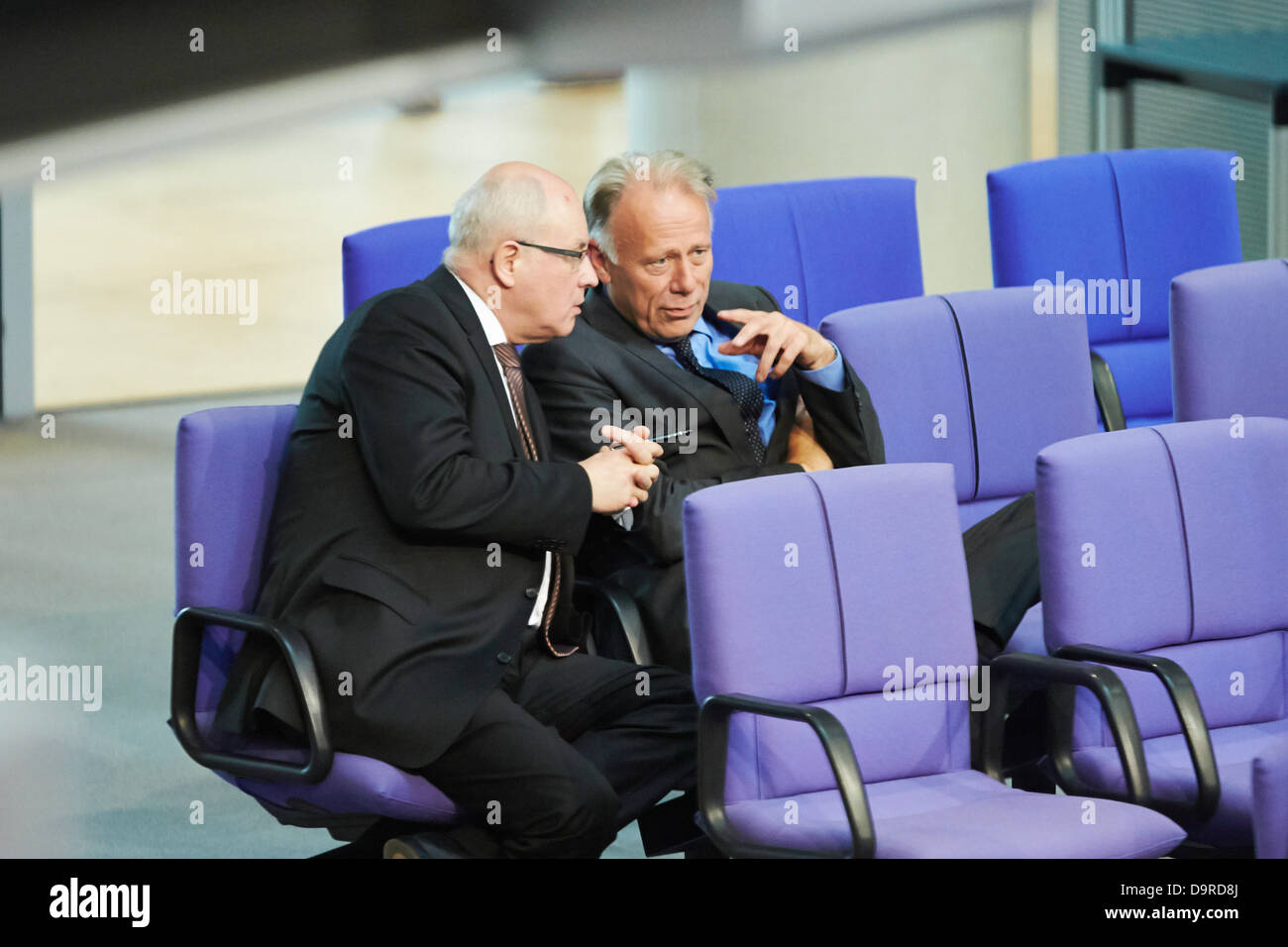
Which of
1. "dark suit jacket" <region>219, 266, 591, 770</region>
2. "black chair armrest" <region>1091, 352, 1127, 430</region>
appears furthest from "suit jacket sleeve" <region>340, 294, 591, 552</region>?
"black chair armrest" <region>1091, 352, 1127, 430</region>

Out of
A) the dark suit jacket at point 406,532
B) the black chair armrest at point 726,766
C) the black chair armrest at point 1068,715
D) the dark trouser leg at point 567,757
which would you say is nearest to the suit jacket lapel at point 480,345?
the dark suit jacket at point 406,532

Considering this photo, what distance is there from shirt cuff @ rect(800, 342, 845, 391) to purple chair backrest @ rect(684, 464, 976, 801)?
0.43 meters

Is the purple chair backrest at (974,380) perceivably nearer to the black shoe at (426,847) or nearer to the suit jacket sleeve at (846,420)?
the suit jacket sleeve at (846,420)

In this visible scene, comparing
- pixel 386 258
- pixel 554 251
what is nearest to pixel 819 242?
pixel 386 258

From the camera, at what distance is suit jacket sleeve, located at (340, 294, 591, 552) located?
2.38 metres

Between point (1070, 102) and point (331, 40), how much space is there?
2686mm

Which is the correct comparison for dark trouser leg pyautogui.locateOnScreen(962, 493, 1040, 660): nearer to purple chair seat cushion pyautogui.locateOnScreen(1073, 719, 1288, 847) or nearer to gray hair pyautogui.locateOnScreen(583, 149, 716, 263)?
purple chair seat cushion pyautogui.locateOnScreen(1073, 719, 1288, 847)

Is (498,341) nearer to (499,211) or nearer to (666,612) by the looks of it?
(499,211)

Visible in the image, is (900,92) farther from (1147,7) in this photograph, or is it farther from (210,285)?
(210,285)

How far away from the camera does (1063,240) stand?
393 centimetres

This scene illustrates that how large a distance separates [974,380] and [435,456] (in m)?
1.10

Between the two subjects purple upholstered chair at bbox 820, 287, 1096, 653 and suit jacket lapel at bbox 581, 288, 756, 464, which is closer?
suit jacket lapel at bbox 581, 288, 756, 464

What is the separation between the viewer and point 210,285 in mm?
7492
